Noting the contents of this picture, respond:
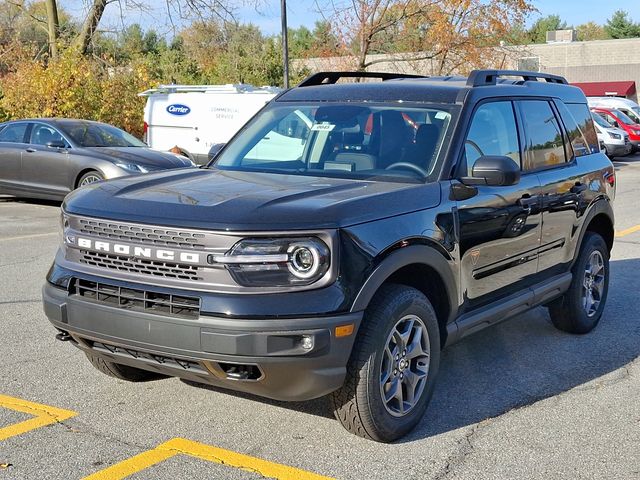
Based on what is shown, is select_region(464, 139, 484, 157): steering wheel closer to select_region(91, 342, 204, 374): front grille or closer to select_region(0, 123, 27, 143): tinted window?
select_region(91, 342, 204, 374): front grille

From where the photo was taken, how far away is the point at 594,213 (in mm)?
6461

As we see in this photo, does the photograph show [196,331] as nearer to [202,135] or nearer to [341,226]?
[341,226]

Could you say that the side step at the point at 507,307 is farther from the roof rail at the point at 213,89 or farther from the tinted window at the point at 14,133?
the roof rail at the point at 213,89

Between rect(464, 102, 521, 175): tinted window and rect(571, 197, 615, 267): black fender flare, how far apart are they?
3.52 ft

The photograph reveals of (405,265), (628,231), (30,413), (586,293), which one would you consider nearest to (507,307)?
(405,265)

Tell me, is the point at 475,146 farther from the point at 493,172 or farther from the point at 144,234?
the point at 144,234

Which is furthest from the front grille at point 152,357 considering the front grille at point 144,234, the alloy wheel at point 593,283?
the alloy wheel at point 593,283

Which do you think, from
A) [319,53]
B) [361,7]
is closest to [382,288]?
[361,7]

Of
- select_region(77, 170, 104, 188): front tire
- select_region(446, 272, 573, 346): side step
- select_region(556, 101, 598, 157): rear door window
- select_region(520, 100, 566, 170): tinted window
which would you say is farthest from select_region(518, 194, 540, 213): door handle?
select_region(77, 170, 104, 188): front tire

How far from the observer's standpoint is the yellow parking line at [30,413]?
4.35 metres

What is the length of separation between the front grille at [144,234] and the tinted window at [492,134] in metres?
1.85

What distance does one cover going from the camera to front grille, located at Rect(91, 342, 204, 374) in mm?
3957

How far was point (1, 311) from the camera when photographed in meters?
6.91

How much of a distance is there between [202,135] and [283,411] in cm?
1466
